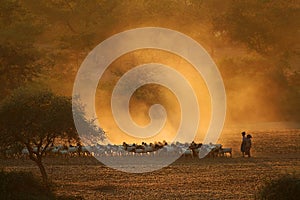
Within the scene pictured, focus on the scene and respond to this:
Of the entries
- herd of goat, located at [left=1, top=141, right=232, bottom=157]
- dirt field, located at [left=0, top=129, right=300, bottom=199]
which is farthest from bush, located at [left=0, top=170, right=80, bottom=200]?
herd of goat, located at [left=1, top=141, right=232, bottom=157]

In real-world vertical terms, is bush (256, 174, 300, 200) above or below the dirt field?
below

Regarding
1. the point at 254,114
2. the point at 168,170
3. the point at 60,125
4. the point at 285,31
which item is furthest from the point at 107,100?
the point at 60,125

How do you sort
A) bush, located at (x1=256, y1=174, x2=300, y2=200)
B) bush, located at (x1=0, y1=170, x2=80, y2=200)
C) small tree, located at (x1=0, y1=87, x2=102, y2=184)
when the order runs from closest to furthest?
bush, located at (x1=256, y1=174, x2=300, y2=200) → bush, located at (x1=0, y1=170, x2=80, y2=200) → small tree, located at (x1=0, y1=87, x2=102, y2=184)

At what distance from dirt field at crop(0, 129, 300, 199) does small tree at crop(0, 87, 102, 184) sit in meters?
1.91

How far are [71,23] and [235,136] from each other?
96.5ft

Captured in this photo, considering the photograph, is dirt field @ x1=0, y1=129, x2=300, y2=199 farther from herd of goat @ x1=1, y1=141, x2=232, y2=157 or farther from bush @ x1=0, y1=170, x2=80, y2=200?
bush @ x1=0, y1=170, x2=80, y2=200

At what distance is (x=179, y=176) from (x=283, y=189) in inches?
571

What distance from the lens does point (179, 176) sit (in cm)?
3634

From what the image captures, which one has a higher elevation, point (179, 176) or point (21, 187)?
point (179, 176)

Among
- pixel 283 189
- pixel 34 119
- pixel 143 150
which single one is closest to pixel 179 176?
pixel 34 119

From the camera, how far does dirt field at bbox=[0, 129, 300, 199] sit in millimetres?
31100

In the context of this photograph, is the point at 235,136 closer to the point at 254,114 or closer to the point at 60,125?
the point at 254,114

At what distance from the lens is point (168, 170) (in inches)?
1524

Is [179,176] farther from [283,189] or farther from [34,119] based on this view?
[283,189]
